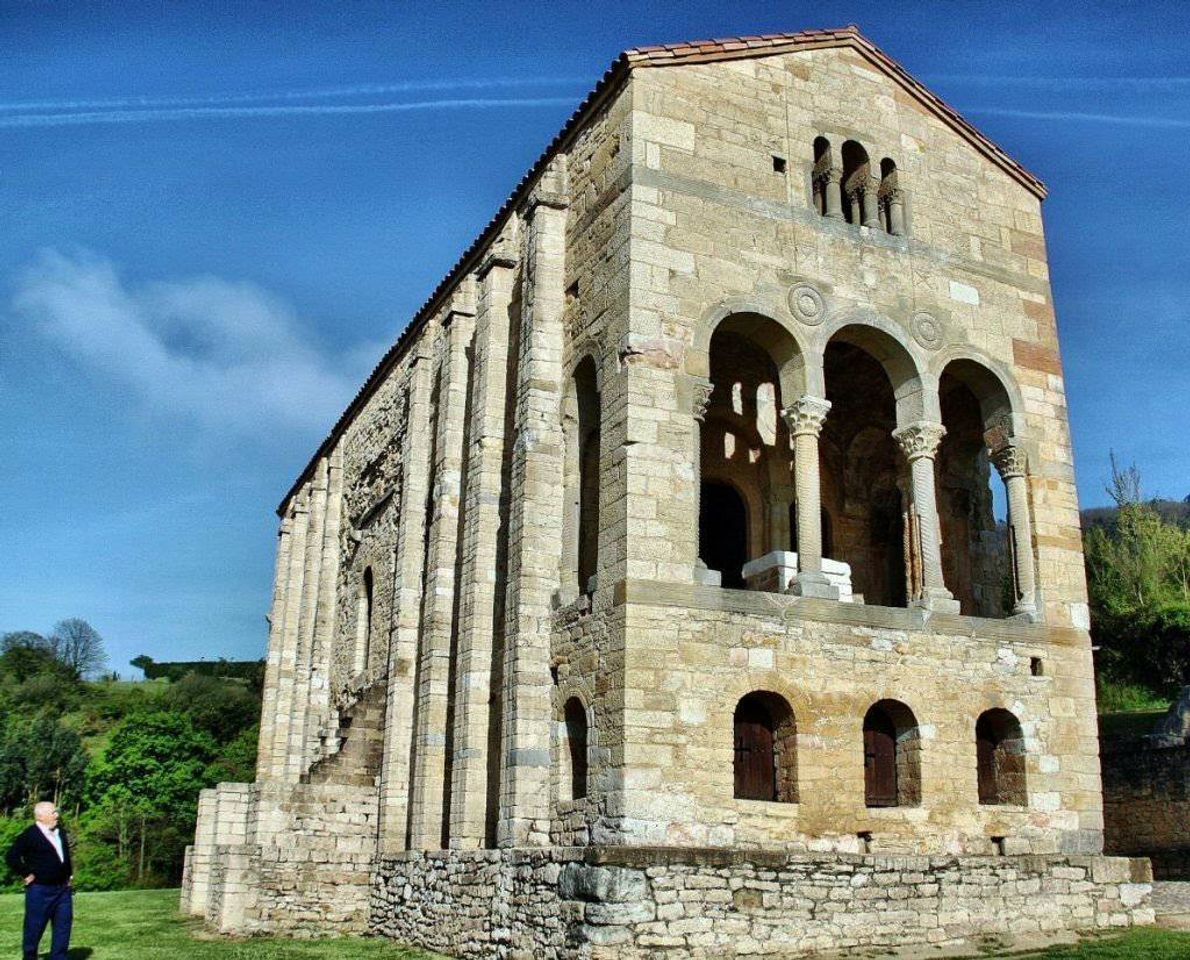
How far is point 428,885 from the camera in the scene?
15.5m

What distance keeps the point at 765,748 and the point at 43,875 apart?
7505 millimetres

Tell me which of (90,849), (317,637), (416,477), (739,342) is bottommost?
(90,849)

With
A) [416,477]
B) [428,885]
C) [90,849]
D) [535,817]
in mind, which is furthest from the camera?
[90,849]

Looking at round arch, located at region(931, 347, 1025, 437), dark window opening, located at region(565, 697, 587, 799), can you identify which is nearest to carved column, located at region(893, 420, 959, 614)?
round arch, located at region(931, 347, 1025, 437)

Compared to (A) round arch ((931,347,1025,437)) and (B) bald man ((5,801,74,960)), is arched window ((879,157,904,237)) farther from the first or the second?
(B) bald man ((5,801,74,960))

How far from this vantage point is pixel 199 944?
16281mm

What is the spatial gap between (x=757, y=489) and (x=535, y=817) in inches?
257

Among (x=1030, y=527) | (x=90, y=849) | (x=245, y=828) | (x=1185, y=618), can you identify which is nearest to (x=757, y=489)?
(x=1030, y=527)

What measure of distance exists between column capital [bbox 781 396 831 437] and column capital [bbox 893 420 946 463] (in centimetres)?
144

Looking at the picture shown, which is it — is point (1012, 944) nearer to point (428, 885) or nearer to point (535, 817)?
point (535, 817)

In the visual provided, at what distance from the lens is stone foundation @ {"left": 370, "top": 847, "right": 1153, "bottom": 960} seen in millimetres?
11281

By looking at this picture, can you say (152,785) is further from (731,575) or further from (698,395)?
(698,395)

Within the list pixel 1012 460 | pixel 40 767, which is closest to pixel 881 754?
pixel 1012 460

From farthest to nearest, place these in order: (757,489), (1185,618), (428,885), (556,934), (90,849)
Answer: (90,849), (1185,618), (757,489), (428,885), (556,934)
